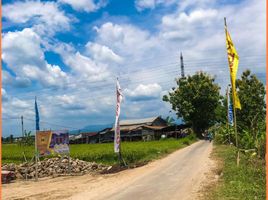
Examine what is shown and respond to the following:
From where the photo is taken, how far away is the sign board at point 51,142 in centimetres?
1861

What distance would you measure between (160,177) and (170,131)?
172 feet

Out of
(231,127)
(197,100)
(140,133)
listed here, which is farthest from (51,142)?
(140,133)

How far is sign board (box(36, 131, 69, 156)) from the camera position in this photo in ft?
61.1

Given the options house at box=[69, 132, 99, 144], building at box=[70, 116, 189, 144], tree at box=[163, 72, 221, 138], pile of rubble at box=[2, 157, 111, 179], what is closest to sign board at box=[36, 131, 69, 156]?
pile of rubble at box=[2, 157, 111, 179]

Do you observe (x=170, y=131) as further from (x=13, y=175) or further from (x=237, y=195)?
(x=237, y=195)

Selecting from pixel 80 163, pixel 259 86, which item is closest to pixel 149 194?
pixel 80 163

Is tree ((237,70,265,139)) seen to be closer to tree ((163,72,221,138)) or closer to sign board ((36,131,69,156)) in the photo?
tree ((163,72,221,138))

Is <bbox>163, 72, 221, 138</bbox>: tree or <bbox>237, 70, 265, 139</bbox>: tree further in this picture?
<bbox>163, 72, 221, 138</bbox>: tree

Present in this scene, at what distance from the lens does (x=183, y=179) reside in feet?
47.1

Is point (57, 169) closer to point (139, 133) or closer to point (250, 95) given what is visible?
point (250, 95)

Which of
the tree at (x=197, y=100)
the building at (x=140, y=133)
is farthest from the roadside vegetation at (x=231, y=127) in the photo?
the building at (x=140, y=133)

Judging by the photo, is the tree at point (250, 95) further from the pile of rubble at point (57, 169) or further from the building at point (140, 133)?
the building at point (140, 133)

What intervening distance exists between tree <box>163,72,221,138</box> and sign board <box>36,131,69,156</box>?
37.9 m

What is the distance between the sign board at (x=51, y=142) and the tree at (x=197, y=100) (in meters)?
37.9
